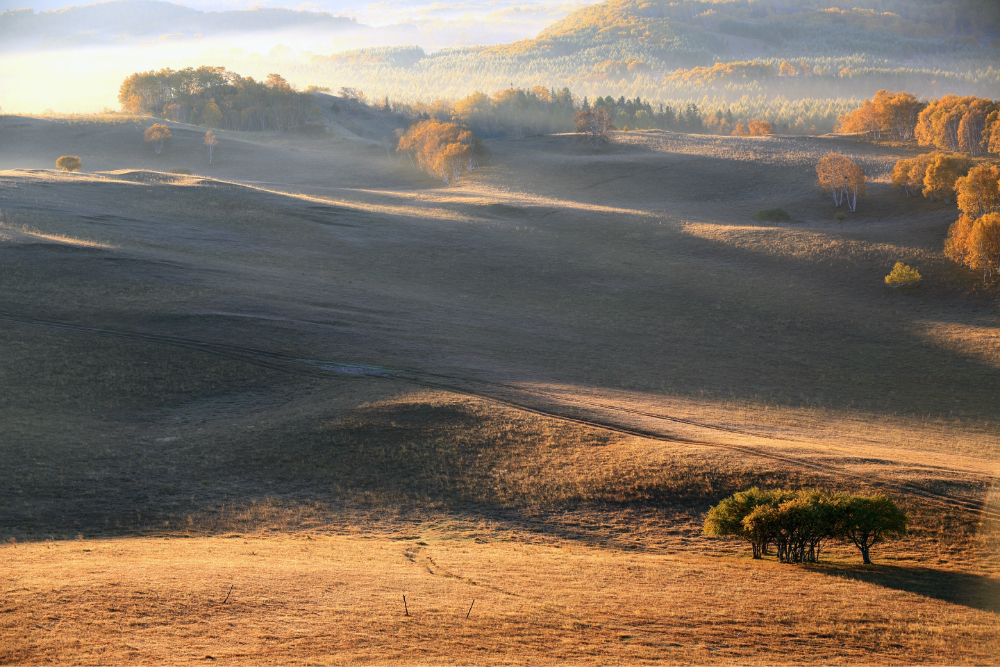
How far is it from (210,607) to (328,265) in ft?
138

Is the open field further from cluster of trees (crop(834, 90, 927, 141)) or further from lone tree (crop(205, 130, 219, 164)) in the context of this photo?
lone tree (crop(205, 130, 219, 164))

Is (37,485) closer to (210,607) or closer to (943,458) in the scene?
(210,607)

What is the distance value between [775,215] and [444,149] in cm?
5091

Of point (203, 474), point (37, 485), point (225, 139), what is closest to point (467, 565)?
point (203, 474)

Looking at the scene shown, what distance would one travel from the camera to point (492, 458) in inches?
1033

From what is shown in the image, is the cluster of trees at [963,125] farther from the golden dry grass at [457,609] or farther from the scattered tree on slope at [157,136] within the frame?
the scattered tree on slope at [157,136]

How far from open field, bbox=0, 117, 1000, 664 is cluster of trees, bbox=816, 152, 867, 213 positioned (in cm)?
924

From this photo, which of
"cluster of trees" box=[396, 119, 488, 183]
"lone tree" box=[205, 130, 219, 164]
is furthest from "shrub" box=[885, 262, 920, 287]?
"lone tree" box=[205, 130, 219, 164]

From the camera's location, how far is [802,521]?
62.3 ft

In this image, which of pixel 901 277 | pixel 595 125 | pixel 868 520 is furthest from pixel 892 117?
pixel 868 520

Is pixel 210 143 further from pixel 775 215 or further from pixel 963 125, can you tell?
pixel 963 125

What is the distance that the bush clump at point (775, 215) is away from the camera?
255 feet

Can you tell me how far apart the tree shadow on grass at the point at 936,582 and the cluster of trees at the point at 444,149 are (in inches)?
3699

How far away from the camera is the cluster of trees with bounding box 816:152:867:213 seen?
78.9 metres
